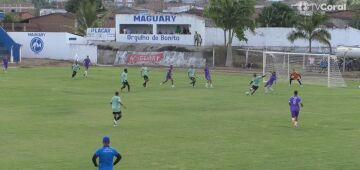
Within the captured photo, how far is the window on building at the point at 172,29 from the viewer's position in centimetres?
9144

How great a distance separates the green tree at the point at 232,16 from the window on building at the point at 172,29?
555cm

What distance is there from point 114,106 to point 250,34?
6404 centimetres

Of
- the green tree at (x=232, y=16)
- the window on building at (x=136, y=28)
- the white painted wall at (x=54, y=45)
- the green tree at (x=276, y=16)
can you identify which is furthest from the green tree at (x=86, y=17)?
the green tree at (x=232, y=16)

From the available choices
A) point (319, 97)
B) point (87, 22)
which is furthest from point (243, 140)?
point (87, 22)

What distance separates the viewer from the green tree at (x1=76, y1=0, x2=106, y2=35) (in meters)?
106

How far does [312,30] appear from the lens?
264 ft

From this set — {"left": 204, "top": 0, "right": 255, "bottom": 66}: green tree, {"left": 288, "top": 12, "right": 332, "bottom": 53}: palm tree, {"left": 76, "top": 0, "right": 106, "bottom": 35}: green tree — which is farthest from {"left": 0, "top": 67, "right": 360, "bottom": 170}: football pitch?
{"left": 76, "top": 0, "right": 106, "bottom": 35}: green tree

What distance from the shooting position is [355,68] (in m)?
75.6

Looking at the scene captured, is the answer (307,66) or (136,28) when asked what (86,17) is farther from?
(307,66)

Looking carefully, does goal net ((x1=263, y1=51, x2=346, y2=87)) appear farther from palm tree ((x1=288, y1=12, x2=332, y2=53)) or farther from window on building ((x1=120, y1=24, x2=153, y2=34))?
window on building ((x1=120, y1=24, x2=153, y2=34))

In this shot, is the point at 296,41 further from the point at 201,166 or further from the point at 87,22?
the point at 201,166

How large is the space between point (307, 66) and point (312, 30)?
14.4 m

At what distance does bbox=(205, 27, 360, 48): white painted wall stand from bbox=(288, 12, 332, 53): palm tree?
244 inches

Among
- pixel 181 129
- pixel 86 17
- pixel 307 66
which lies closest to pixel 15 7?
pixel 86 17
